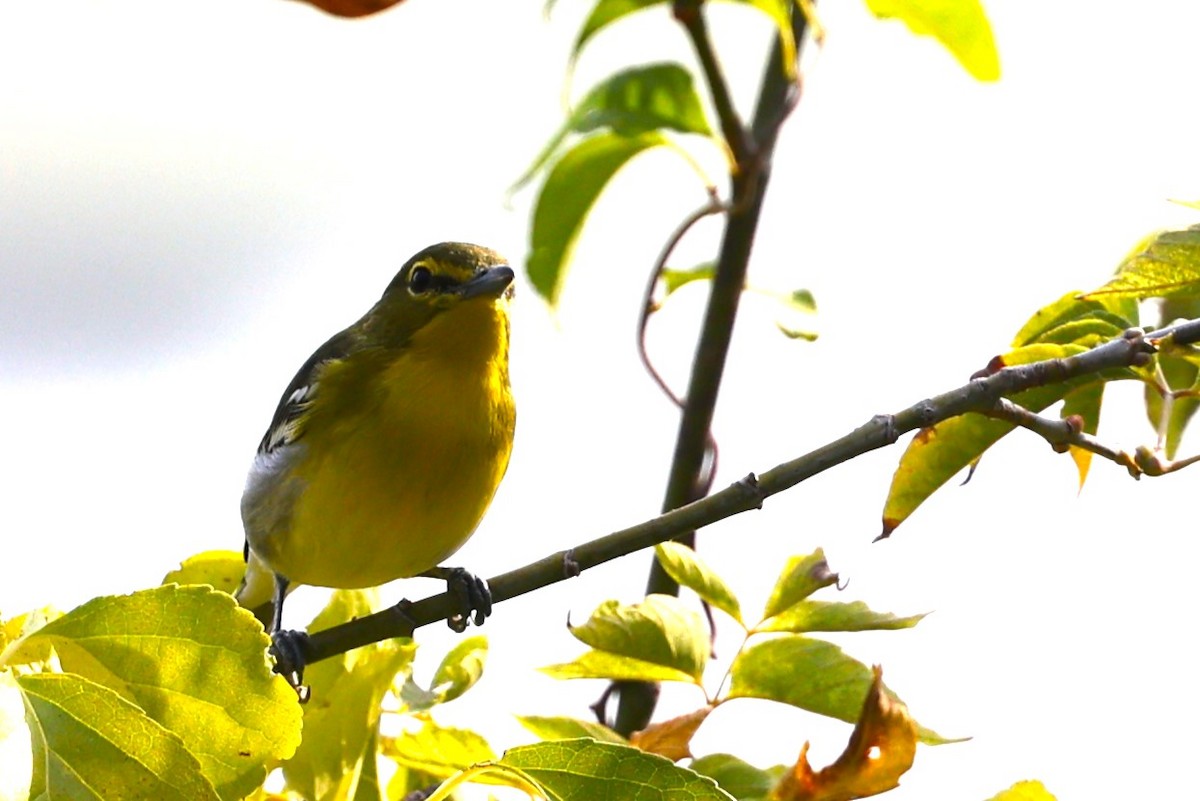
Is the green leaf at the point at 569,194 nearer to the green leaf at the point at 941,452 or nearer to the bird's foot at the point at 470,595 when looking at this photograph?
the green leaf at the point at 941,452

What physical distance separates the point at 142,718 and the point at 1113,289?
4.75ft

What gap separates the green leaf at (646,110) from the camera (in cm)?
239

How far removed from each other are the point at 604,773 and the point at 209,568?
1.15 m

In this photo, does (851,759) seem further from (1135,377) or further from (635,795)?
(1135,377)

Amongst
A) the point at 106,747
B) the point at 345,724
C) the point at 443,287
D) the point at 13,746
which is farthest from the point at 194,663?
the point at 443,287

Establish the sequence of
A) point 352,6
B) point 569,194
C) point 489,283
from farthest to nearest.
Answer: point 489,283
point 569,194
point 352,6

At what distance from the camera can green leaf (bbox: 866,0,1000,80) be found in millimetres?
1941

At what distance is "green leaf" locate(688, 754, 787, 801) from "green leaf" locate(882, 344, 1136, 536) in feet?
1.38

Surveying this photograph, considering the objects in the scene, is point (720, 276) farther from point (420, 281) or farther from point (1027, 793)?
point (420, 281)

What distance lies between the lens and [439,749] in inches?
90.2

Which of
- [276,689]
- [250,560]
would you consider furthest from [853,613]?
[250,560]

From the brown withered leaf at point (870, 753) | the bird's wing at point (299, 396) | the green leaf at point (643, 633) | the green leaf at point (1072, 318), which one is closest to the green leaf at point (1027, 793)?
the brown withered leaf at point (870, 753)

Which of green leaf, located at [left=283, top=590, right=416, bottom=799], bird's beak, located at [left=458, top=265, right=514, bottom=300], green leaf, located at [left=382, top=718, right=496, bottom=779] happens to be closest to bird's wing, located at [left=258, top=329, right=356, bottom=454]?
bird's beak, located at [left=458, top=265, right=514, bottom=300]

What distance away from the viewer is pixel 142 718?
157cm
